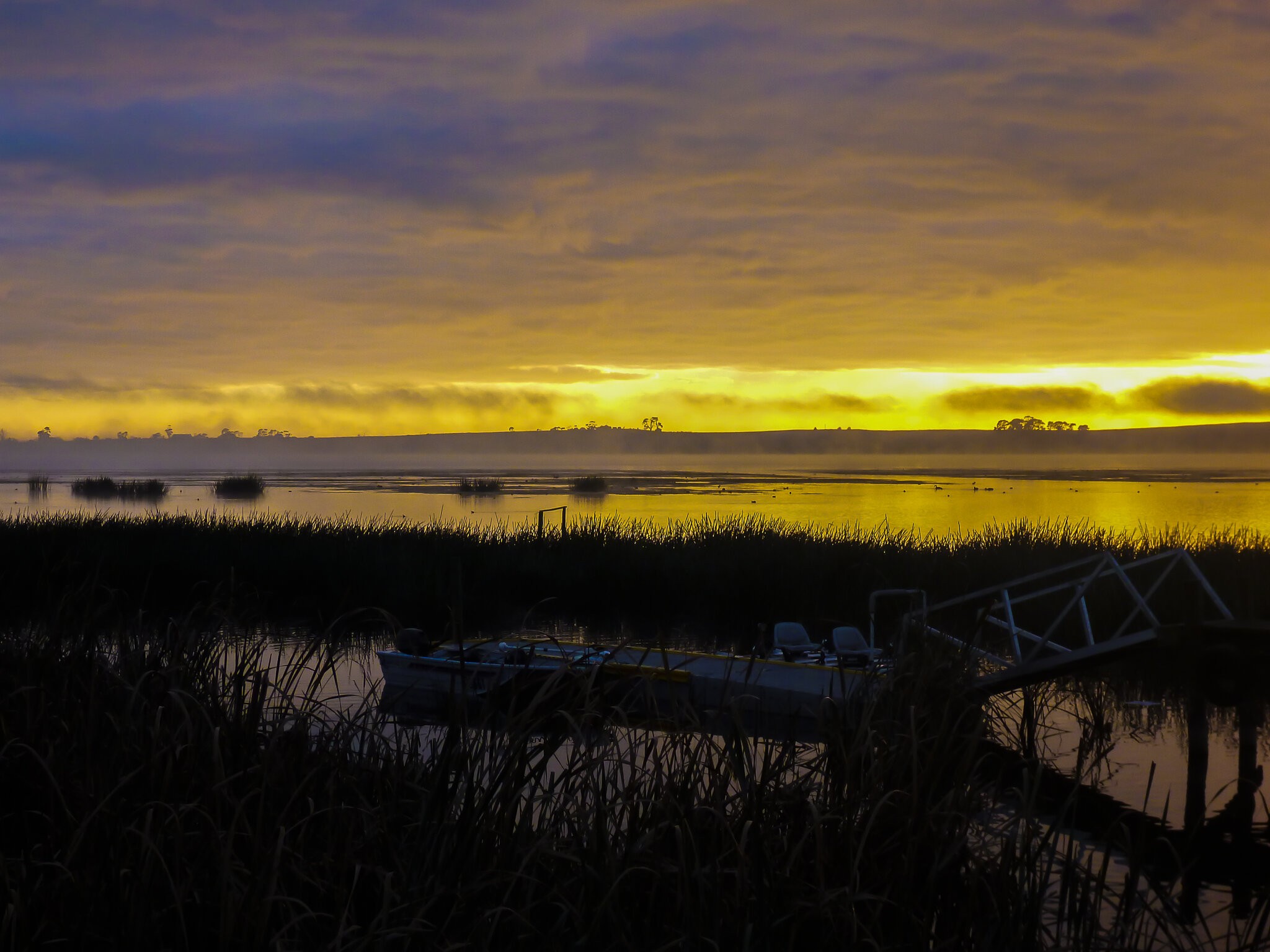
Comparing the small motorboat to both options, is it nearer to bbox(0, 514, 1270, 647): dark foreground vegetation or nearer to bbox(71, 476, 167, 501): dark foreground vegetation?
bbox(0, 514, 1270, 647): dark foreground vegetation

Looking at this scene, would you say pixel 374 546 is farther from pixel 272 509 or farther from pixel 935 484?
pixel 935 484

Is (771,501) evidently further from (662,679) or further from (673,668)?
(673,668)

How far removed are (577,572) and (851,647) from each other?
33.7 ft

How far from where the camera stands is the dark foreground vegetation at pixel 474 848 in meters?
3.91

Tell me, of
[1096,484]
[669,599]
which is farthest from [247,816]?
[1096,484]

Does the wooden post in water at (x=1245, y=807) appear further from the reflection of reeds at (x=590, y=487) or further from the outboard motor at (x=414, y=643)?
the reflection of reeds at (x=590, y=487)

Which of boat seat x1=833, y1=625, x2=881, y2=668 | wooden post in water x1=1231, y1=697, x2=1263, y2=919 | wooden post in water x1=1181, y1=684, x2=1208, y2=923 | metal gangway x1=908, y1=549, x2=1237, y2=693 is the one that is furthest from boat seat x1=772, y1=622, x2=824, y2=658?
wooden post in water x1=1231, y1=697, x2=1263, y2=919

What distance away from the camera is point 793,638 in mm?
12883

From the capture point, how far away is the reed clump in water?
220 feet

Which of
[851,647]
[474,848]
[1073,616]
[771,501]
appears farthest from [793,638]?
[771,501]

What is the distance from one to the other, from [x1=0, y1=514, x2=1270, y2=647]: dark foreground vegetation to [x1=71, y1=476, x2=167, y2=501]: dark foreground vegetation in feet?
139

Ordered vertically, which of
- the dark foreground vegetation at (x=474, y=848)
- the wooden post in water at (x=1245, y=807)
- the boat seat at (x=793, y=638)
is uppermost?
the dark foreground vegetation at (x=474, y=848)

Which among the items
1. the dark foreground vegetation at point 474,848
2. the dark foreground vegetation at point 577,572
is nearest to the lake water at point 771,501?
the dark foreground vegetation at point 577,572

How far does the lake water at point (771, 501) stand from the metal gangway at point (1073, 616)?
12645 millimetres
